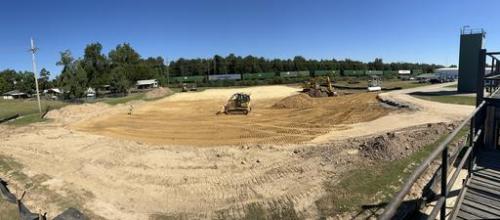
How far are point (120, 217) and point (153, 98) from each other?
42.7 m

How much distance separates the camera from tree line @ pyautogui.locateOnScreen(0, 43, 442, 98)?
5147 cm

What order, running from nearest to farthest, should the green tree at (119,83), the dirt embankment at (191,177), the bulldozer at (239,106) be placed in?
1. the dirt embankment at (191,177)
2. the bulldozer at (239,106)
3. the green tree at (119,83)

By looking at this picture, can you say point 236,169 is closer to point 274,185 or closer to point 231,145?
point 274,185

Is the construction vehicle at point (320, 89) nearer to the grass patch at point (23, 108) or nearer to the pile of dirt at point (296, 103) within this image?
the pile of dirt at point (296, 103)

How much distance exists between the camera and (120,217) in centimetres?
962

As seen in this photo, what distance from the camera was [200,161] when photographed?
14.6 meters

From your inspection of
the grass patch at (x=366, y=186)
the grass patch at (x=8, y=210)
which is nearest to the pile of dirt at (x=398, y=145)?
the grass patch at (x=366, y=186)

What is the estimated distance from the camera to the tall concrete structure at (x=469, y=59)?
1359 inches

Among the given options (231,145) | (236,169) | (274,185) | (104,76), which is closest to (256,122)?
(231,145)

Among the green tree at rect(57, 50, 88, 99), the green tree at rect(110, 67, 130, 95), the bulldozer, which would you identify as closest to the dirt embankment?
the bulldozer

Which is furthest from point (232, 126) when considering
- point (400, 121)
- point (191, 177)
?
point (191, 177)

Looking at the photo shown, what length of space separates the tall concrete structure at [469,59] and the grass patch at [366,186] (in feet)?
91.3

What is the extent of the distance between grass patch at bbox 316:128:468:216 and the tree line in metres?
46.8

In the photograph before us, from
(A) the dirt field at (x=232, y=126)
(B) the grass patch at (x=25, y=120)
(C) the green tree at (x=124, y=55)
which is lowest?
(A) the dirt field at (x=232, y=126)
